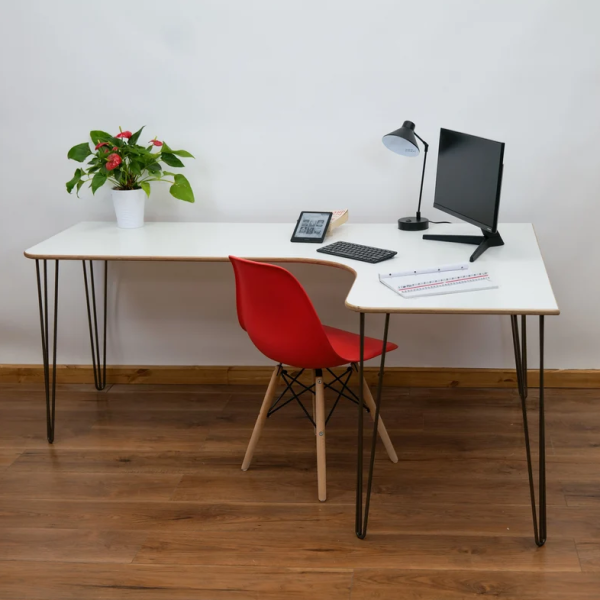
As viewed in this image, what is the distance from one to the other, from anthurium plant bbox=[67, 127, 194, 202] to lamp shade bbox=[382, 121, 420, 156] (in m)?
0.80

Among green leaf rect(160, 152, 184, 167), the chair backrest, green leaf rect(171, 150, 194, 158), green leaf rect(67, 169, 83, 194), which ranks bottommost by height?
the chair backrest

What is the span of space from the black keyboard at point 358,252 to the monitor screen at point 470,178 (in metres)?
0.34

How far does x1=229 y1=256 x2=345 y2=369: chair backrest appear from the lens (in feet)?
8.09

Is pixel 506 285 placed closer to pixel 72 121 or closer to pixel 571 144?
pixel 571 144

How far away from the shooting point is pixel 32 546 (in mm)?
2461

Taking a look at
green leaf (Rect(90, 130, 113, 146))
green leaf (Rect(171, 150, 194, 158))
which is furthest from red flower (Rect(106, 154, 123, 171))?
green leaf (Rect(171, 150, 194, 158))

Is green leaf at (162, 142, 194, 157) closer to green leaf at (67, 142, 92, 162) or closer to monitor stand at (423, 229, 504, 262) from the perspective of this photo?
green leaf at (67, 142, 92, 162)

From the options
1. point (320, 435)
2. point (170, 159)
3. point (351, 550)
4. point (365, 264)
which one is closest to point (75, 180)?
point (170, 159)

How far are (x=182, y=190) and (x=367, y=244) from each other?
0.82 m

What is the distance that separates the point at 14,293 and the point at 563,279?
2.50 m

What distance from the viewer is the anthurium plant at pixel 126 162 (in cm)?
312

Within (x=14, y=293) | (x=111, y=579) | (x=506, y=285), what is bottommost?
(x=111, y=579)

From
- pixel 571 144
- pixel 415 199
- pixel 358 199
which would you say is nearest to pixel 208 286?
pixel 358 199

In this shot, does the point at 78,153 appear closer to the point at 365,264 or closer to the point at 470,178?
the point at 365,264
